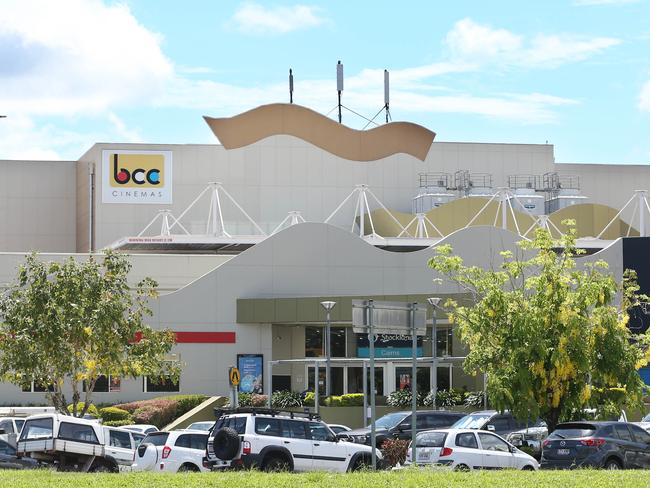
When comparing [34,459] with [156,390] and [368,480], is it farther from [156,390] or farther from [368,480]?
[156,390]

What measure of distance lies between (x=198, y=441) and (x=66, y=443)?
3.38 m

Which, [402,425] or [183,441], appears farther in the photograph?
[402,425]

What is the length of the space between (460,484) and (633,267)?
138 ft

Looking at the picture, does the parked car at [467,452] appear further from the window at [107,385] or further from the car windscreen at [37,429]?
the window at [107,385]

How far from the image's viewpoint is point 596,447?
94.8 feet

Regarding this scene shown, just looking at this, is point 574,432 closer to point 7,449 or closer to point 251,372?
point 7,449

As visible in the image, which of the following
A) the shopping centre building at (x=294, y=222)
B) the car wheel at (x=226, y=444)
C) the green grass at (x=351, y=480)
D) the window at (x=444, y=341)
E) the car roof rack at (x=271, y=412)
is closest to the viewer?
the green grass at (x=351, y=480)

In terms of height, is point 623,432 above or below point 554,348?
below

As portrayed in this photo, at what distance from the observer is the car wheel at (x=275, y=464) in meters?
28.1

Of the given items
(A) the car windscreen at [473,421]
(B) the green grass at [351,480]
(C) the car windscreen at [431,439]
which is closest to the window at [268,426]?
(C) the car windscreen at [431,439]

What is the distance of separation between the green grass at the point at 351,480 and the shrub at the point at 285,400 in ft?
96.3

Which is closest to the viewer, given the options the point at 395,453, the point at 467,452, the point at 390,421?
the point at 467,452

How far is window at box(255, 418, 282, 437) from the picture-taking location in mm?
28578

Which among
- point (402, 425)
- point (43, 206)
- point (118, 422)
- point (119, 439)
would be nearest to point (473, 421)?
point (402, 425)
